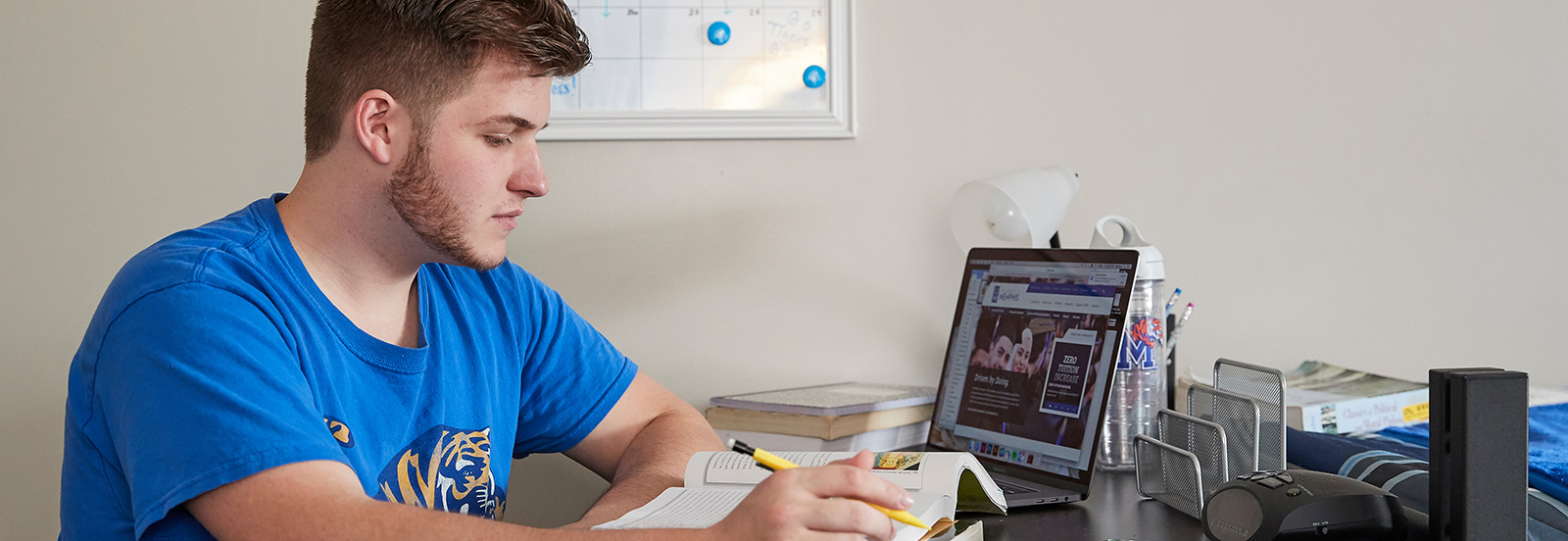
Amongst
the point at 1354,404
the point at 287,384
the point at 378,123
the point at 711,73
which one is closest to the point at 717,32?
the point at 711,73

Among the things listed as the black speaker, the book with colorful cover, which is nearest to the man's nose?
the black speaker

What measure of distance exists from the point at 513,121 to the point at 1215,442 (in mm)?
700

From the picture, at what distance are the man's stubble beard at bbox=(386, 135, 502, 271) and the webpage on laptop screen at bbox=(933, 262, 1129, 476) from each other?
60 centimetres

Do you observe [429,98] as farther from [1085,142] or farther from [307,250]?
[1085,142]

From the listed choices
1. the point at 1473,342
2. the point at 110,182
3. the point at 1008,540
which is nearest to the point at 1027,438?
the point at 1008,540

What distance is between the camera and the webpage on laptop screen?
1.03 meters

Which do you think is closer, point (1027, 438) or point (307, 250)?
point (307, 250)

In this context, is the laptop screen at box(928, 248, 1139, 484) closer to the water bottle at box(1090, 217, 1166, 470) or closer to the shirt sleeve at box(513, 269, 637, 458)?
the water bottle at box(1090, 217, 1166, 470)

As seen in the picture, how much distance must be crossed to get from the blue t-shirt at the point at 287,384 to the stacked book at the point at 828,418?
6.7 inches

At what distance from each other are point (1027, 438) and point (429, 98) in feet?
2.26

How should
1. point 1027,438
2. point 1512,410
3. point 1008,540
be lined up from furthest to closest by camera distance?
point 1027,438 < point 1008,540 < point 1512,410

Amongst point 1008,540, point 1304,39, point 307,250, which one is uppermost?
point 1304,39

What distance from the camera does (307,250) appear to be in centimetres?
87

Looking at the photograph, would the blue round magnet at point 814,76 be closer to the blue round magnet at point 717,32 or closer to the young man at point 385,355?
the blue round magnet at point 717,32
